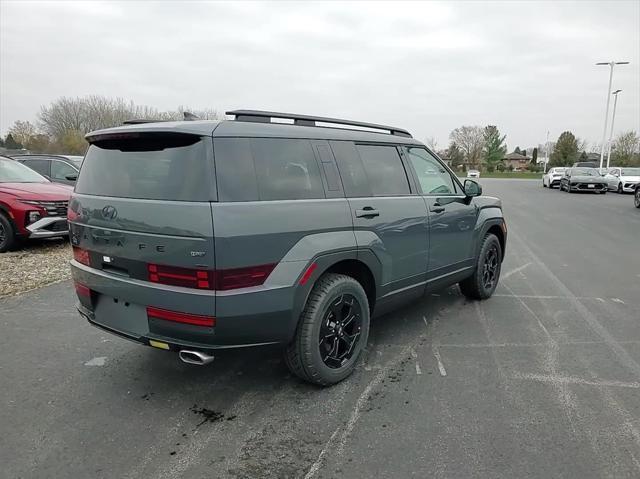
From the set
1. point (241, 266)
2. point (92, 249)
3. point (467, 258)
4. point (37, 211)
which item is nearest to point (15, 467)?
point (92, 249)

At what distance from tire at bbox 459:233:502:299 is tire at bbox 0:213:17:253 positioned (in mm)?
6831

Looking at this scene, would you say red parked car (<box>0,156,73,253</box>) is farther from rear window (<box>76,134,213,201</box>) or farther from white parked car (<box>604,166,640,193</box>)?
white parked car (<box>604,166,640,193</box>)

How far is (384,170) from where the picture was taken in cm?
377

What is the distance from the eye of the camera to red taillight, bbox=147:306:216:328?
8.48 ft

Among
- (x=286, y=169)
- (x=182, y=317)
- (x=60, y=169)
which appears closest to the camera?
(x=182, y=317)

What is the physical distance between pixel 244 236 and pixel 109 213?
99cm

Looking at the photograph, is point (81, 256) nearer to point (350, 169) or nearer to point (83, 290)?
point (83, 290)

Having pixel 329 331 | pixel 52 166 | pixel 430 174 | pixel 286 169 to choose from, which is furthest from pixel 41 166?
pixel 329 331

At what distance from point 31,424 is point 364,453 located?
6.74 ft

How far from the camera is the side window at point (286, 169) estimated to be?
9.23 feet

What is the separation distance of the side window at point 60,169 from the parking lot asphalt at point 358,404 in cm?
713

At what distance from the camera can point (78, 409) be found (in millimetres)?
2955

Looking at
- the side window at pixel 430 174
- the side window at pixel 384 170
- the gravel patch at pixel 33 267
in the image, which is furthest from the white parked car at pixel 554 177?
the gravel patch at pixel 33 267

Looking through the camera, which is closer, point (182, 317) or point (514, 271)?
point (182, 317)
